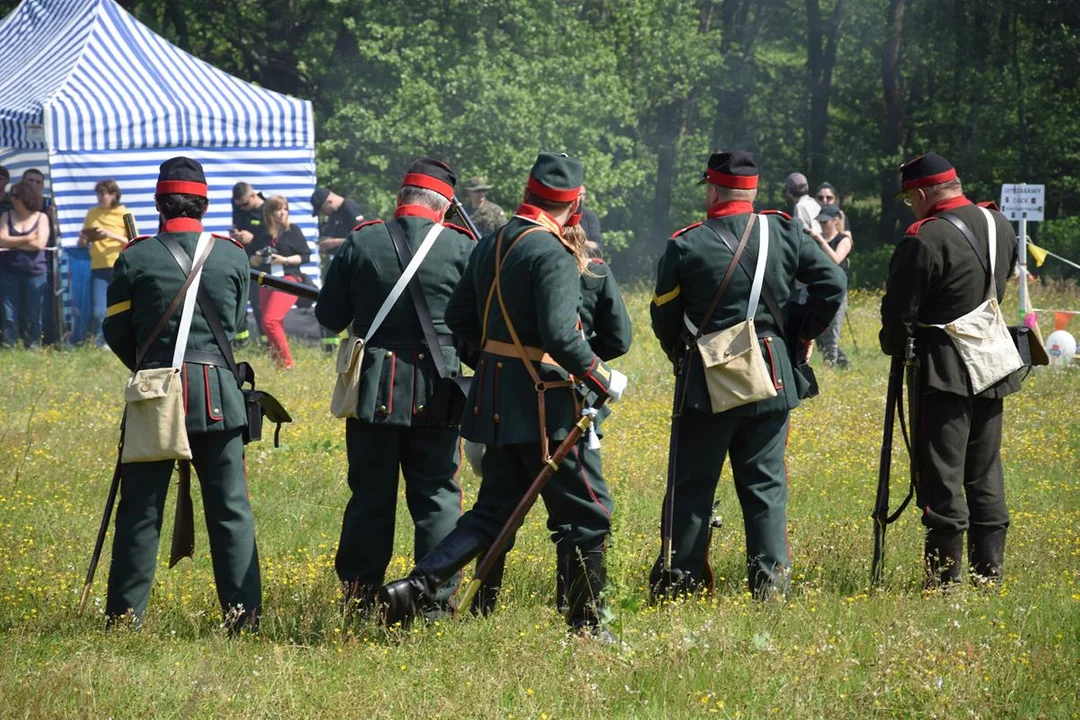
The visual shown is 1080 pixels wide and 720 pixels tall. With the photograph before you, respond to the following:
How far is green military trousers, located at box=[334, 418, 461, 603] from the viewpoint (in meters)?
5.62

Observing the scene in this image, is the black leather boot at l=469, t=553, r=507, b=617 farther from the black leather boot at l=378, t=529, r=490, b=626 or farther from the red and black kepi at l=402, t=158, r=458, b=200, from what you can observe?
the red and black kepi at l=402, t=158, r=458, b=200

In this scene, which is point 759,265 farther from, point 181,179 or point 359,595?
point 181,179

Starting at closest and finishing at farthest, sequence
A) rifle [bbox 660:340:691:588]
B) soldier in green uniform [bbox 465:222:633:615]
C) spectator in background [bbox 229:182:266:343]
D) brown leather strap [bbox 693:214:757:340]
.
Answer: soldier in green uniform [bbox 465:222:633:615] → brown leather strap [bbox 693:214:757:340] → rifle [bbox 660:340:691:588] → spectator in background [bbox 229:182:266:343]

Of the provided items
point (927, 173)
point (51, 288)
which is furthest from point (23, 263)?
point (927, 173)

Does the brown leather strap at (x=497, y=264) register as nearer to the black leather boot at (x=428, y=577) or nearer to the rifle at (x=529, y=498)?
the rifle at (x=529, y=498)

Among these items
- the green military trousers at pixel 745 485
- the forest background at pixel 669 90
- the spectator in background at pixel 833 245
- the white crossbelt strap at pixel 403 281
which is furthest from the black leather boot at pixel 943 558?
the forest background at pixel 669 90

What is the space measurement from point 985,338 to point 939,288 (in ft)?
0.92

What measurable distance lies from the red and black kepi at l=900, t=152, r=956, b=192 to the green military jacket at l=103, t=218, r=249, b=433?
2808 mm

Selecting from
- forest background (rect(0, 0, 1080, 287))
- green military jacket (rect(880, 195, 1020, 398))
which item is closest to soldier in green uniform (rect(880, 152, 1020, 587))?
green military jacket (rect(880, 195, 1020, 398))

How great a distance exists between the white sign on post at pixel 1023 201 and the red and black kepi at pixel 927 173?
947 cm

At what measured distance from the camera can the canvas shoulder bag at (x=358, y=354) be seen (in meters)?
5.54

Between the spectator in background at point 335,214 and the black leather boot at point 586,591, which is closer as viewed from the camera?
the black leather boot at point 586,591

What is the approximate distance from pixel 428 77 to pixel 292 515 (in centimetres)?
1583

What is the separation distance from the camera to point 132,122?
15227 millimetres
